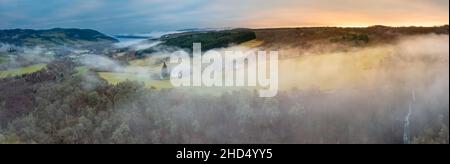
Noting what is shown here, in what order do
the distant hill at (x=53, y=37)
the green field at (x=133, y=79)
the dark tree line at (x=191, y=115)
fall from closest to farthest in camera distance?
the dark tree line at (x=191, y=115), the green field at (x=133, y=79), the distant hill at (x=53, y=37)

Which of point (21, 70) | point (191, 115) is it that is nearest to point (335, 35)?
point (191, 115)

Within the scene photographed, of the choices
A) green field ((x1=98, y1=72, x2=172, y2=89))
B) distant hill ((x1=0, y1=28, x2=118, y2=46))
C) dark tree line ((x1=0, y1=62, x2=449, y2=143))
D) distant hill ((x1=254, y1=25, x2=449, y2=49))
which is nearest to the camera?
dark tree line ((x1=0, y1=62, x2=449, y2=143))

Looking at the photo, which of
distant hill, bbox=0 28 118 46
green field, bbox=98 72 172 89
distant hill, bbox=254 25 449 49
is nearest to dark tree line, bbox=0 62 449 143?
green field, bbox=98 72 172 89

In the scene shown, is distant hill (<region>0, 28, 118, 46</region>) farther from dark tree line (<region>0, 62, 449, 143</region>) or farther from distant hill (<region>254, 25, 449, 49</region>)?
distant hill (<region>254, 25, 449, 49</region>)

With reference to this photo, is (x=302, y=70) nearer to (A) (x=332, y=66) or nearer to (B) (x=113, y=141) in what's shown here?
(A) (x=332, y=66)

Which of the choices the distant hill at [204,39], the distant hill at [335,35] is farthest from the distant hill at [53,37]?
the distant hill at [335,35]

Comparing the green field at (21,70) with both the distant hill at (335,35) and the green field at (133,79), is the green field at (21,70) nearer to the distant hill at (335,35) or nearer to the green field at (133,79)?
the green field at (133,79)

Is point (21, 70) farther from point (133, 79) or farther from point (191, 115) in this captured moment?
point (191, 115)
